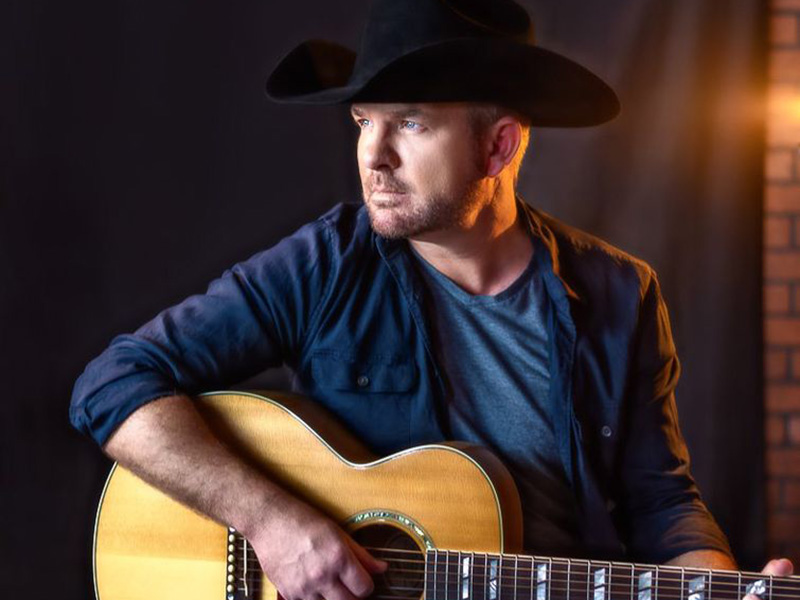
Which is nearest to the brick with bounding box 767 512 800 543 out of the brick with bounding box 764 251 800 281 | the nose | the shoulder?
the brick with bounding box 764 251 800 281

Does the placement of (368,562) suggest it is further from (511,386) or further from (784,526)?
(784,526)

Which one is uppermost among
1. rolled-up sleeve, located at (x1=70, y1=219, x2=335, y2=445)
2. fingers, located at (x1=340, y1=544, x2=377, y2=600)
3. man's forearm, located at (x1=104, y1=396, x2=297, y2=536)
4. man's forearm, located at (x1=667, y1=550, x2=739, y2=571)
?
rolled-up sleeve, located at (x1=70, y1=219, x2=335, y2=445)

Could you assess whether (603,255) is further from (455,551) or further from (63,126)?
(63,126)

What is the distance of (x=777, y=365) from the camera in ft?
Result: 10.4

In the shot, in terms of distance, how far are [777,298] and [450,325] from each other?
4.10 feet

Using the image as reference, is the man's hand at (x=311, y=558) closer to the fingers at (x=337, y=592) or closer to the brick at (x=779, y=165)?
the fingers at (x=337, y=592)

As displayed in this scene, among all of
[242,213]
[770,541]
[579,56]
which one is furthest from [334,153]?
[770,541]

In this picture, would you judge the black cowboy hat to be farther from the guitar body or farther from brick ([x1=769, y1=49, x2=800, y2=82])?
brick ([x1=769, y1=49, x2=800, y2=82])

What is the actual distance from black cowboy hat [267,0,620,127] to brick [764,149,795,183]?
94 cm

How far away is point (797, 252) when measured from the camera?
10.3ft

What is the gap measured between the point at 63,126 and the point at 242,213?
1.74 feet

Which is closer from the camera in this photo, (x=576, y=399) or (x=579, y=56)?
(x=576, y=399)

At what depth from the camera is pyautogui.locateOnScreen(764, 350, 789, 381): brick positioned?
3170 mm

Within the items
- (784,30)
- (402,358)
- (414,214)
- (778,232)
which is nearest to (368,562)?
(402,358)
